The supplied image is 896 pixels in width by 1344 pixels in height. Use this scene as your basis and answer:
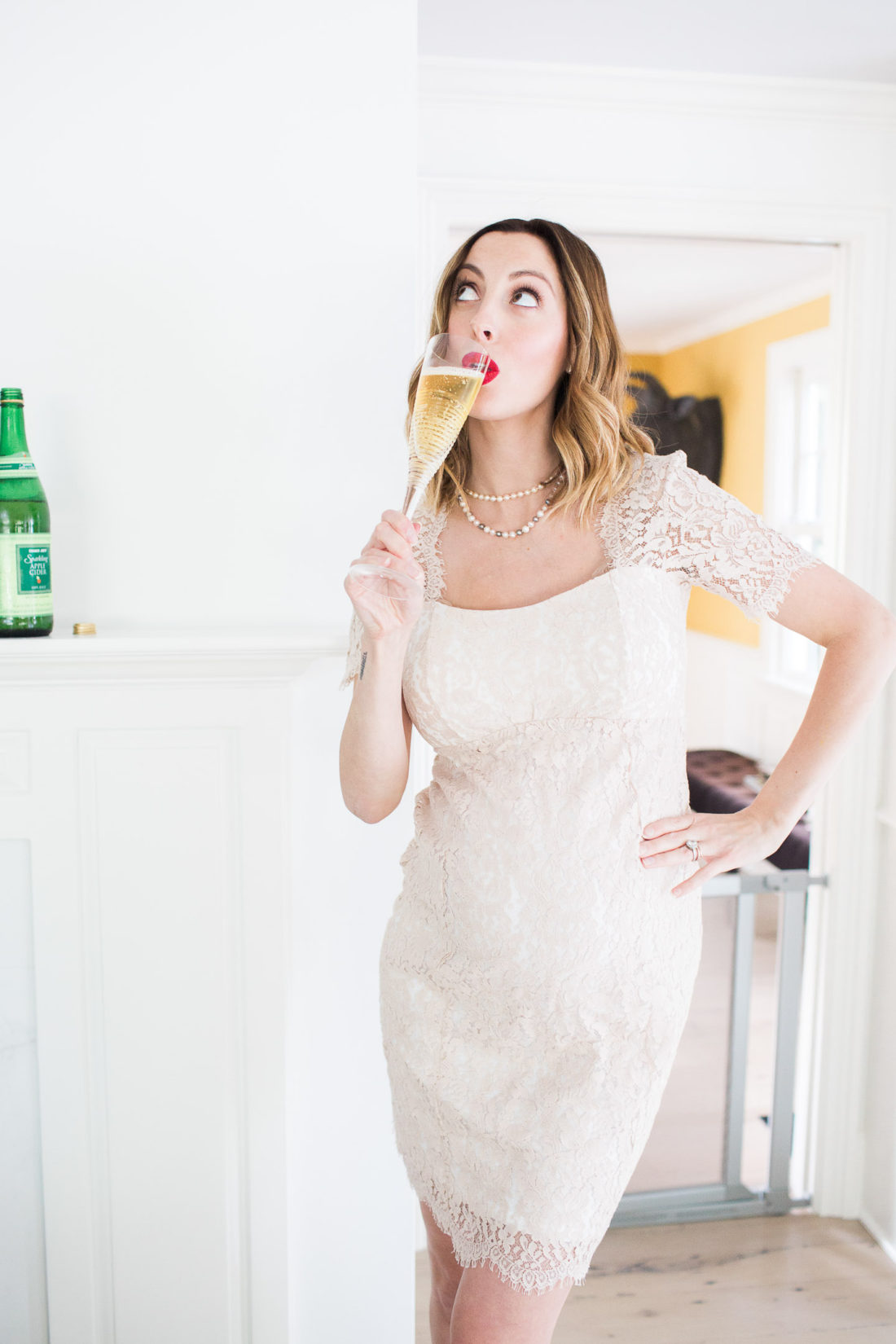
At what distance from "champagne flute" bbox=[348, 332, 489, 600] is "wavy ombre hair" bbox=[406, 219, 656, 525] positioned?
0.24 m

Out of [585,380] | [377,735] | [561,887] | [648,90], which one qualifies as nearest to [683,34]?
[648,90]

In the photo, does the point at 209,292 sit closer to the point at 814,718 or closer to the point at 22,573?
the point at 22,573

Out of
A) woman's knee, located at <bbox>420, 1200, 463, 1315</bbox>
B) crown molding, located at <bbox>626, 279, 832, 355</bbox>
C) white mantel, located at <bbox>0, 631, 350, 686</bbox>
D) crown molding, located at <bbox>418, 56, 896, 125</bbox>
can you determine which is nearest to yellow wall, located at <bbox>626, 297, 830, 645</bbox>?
crown molding, located at <bbox>626, 279, 832, 355</bbox>

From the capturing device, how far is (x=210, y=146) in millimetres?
1491

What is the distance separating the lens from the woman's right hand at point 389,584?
1065 mm

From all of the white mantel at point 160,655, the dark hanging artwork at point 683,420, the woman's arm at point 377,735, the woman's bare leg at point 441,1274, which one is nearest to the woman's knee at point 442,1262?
the woman's bare leg at point 441,1274

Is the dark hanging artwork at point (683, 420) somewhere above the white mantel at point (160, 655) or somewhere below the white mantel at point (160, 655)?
above

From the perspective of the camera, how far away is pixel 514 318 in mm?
1293

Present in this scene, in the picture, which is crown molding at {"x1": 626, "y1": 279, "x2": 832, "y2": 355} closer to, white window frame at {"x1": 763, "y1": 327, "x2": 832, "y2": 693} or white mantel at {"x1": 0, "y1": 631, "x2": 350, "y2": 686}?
white window frame at {"x1": 763, "y1": 327, "x2": 832, "y2": 693}

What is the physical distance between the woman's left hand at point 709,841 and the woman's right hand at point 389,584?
1.33 feet

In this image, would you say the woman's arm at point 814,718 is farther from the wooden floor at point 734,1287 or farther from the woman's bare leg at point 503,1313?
the wooden floor at point 734,1287

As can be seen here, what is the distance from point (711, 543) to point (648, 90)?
4.23 feet

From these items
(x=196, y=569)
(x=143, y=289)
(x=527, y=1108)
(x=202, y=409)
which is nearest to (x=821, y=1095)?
(x=527, y=1108)

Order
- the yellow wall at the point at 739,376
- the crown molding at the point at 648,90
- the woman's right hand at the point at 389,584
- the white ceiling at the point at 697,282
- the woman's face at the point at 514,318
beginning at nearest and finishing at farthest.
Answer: the woman's right hand at the point at 389,584
the woman's face at the point at 514,318
the crown molding at the point at 648,90
the white ceiling at the point at 697,282
the yellow wall at the point at 739,376
